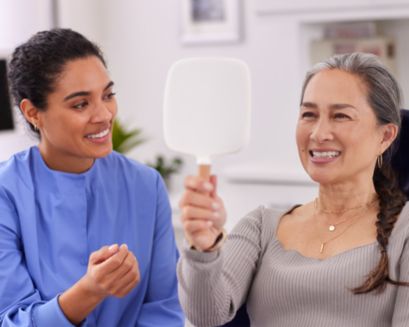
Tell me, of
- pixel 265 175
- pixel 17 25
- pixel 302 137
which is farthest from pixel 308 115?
pixel 17 25

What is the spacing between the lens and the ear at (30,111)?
1.74m

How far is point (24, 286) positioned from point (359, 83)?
2.65 ft

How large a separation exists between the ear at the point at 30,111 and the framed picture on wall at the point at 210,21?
214cm

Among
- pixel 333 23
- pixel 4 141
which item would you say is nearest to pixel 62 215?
pixel 4 141

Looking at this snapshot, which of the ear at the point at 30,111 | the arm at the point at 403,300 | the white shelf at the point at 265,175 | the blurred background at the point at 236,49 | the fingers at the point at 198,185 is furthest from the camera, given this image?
the blurred background at the point at 236,49

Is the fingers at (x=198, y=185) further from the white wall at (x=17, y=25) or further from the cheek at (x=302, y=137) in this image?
the white wall at (x=17, y=25)

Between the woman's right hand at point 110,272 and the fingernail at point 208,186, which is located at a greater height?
the fingernail at point 208,186

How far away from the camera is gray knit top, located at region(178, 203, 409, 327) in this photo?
1.44 meters

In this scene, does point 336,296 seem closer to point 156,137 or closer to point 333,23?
point 333,23

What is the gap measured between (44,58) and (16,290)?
504 millimetres

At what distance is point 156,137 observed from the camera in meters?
4.07

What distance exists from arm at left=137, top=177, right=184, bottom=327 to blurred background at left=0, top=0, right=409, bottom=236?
5.45 ft

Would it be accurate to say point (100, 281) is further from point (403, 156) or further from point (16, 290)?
point (403, 156)

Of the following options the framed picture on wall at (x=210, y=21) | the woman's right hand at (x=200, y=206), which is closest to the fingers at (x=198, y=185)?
the woman's right hand at (x=200, y=206)
